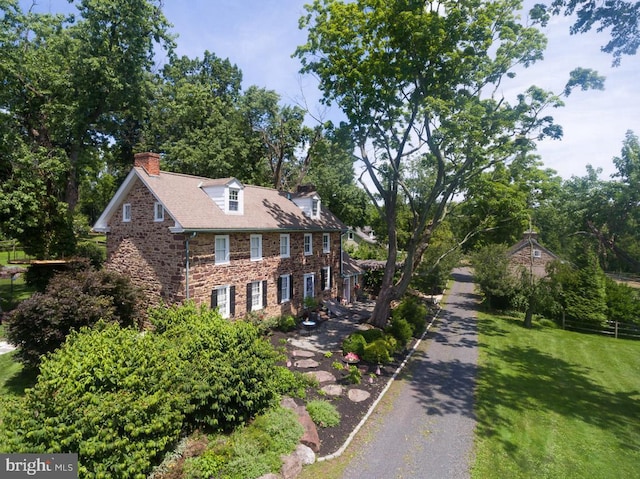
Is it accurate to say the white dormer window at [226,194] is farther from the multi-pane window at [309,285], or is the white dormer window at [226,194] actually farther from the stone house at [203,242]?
the multi-pane window at [309,285]

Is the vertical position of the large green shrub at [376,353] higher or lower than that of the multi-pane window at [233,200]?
lower

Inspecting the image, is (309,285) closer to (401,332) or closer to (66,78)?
(401,332)

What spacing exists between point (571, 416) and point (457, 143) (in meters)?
12.5

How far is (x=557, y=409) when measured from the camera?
42.3 ft

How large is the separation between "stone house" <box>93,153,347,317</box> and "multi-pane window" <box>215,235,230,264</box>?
5 centimetres

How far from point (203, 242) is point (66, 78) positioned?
1677 cm

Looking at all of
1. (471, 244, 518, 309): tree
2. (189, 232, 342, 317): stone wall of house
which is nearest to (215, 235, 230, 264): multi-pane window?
(189, 232, 342, 317): stone wall of house

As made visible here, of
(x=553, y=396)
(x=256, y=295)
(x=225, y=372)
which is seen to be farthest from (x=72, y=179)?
(x=553, y=396)

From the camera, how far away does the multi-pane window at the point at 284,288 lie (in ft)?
71.3

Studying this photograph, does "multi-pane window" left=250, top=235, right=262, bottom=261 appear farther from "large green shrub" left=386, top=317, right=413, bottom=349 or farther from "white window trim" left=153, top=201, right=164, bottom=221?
"large green shrub" left=386, top=317, right=413, bottom=349

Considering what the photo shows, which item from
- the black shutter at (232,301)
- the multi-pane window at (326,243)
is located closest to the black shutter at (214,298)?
the black shutter at (232,301)

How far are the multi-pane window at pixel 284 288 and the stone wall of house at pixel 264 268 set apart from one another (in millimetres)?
285

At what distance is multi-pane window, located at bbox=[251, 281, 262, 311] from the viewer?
19891mm

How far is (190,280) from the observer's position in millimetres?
16438
